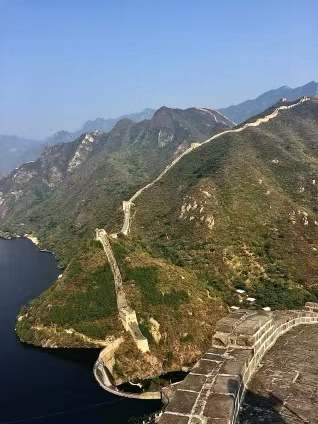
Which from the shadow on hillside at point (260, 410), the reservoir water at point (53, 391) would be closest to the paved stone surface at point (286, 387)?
the shadow on hillside at point (260, 410)

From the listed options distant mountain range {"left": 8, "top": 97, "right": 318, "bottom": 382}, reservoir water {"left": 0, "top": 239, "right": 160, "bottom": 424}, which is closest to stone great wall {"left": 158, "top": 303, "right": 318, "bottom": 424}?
distant mountain range {"left": 8, "top": 97, "right": 318, "bottom": 382}

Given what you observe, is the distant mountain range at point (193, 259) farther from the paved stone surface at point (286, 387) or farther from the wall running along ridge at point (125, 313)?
the paved stone surface at point (286, 387)

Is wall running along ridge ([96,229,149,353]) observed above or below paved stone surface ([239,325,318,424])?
above

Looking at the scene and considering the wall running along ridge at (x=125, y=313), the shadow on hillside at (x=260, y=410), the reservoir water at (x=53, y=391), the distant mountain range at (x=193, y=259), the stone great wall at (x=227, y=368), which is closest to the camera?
the stone great wall at (x=227, y=368)

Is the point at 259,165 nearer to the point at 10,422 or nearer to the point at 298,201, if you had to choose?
the point at 298,201

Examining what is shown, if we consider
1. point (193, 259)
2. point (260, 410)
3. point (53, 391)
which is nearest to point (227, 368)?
point (260, 410)

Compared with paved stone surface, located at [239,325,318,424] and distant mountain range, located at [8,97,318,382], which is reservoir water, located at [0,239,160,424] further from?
paved stone surface, located at [239,325,318,424]

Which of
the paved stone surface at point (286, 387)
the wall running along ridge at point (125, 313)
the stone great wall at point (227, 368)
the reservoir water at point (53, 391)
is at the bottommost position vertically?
the paved stone surface at point (286, 387)
